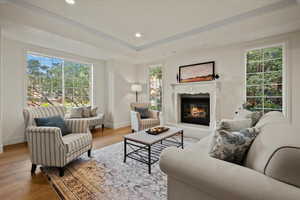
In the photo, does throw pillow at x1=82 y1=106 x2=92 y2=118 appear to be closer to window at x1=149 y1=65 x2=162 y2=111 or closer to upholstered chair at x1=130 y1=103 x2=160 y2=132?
upholstered chair at x1=130 y1=103 x2=160 y2=132

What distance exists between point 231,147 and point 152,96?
4.36 metres

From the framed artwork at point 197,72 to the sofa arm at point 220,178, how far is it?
3334mm

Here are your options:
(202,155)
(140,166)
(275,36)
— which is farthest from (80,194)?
(275,36)

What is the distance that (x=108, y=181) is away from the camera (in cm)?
184

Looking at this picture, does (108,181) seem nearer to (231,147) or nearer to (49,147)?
(49,147)

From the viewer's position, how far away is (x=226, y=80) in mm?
3652

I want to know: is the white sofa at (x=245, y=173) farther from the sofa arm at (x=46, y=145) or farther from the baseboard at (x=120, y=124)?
the baseboard at (x=120, y=124)

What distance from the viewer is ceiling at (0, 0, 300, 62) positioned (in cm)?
224

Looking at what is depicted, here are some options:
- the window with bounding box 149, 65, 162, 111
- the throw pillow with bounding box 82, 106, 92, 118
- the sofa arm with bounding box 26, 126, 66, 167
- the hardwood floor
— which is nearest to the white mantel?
the window with bounding box 149, 65, 162, 111

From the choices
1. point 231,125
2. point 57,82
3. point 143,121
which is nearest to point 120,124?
point 143,121

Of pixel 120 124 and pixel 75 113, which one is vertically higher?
pixel 75 113

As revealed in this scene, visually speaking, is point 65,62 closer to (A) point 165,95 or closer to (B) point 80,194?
(A) point 165,95

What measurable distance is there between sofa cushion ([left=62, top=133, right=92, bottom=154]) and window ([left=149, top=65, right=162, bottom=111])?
10.1ft

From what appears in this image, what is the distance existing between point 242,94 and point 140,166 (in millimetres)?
3013
